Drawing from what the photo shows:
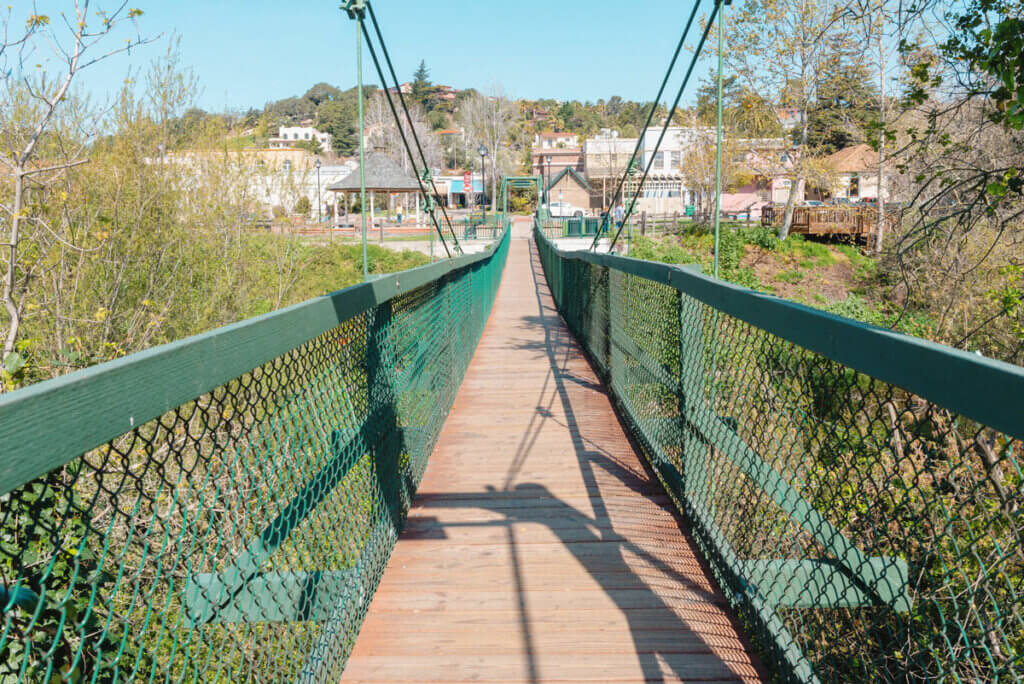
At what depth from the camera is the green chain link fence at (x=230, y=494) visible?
1.13 meters

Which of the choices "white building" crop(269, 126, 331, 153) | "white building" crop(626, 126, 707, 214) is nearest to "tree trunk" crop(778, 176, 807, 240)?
"white building" crop(626, 126, 707, 214)

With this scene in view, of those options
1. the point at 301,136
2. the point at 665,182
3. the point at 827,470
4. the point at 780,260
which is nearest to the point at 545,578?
the point at 827,470

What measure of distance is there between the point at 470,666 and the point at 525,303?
43.5 feet

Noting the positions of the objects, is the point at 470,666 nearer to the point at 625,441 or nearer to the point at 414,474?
the point at 414,474

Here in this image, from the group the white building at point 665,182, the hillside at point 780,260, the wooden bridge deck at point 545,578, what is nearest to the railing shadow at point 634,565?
the wooden bridge deck at point 545,578

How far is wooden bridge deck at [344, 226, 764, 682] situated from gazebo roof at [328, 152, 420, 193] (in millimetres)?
39167

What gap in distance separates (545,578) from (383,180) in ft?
147

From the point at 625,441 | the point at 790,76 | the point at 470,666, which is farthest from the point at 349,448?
the point at 790,76

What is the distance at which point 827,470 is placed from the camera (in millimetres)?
2328

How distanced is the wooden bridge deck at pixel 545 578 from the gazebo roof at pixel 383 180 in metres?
39.2

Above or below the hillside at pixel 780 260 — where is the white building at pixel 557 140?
above

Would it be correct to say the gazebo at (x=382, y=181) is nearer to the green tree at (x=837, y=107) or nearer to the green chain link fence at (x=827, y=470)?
the green tree at (x=837, y=107)

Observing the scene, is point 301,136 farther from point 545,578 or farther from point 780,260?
point 545,578

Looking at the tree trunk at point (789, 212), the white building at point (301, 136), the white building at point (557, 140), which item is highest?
the white building at point (301, 136)
